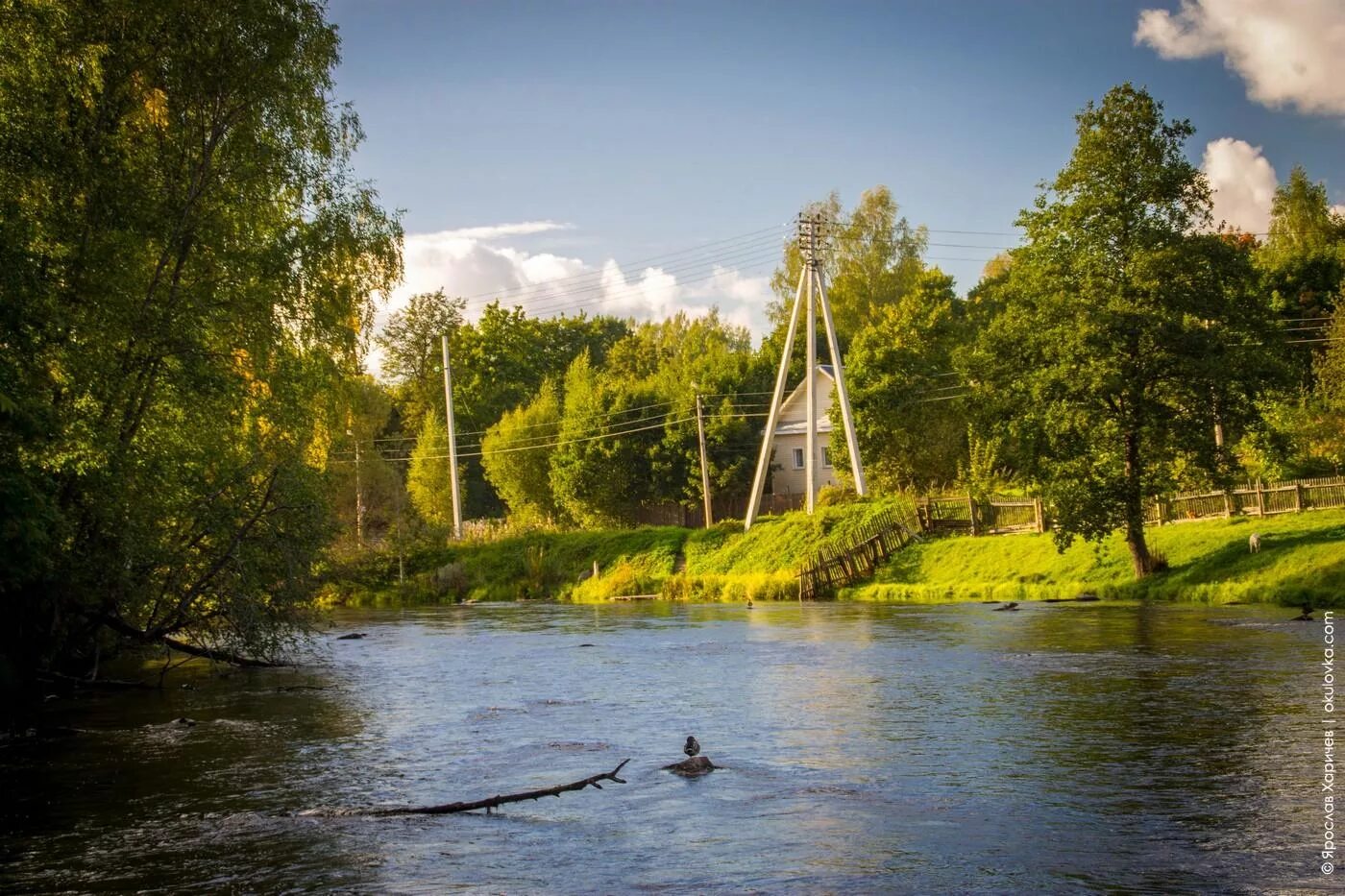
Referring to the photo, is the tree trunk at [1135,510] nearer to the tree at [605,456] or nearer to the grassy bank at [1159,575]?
the grassy bank at [1159,575]

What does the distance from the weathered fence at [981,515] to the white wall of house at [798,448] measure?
1053 inches

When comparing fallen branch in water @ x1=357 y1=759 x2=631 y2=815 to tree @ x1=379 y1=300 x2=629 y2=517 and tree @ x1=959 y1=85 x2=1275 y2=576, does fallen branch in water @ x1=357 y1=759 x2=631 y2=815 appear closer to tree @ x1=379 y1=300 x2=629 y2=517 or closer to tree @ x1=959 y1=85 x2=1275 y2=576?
tree @ x1=959 y1=85 x2=1275 y2=576

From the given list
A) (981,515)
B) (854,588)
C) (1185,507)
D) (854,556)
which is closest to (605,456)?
(854,556)

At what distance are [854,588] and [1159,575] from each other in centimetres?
1483

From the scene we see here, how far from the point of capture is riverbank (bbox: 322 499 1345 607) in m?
40.0

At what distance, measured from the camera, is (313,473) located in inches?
1057

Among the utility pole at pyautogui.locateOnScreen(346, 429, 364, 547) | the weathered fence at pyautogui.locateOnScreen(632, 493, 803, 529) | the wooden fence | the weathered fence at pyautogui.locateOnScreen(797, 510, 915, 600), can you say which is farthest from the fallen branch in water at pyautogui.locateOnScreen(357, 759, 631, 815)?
the weathered fence at pyautogui.locateOnScreen(632, 493, 803, 529)

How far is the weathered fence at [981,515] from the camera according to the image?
55281mm

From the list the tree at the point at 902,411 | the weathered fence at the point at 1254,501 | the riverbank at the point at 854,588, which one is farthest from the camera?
the tree at the point at 902,411

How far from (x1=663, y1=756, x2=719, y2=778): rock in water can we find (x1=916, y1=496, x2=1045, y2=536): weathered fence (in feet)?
129

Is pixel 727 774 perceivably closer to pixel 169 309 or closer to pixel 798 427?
pixel 169 309

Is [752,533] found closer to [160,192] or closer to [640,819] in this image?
[160,192]

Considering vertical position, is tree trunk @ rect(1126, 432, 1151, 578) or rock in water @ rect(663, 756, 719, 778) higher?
tree trunk @ rect(1126, 432, 1151, 578)

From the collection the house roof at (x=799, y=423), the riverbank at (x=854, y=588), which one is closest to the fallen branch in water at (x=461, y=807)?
the riverbank at (x=854, y=588)
